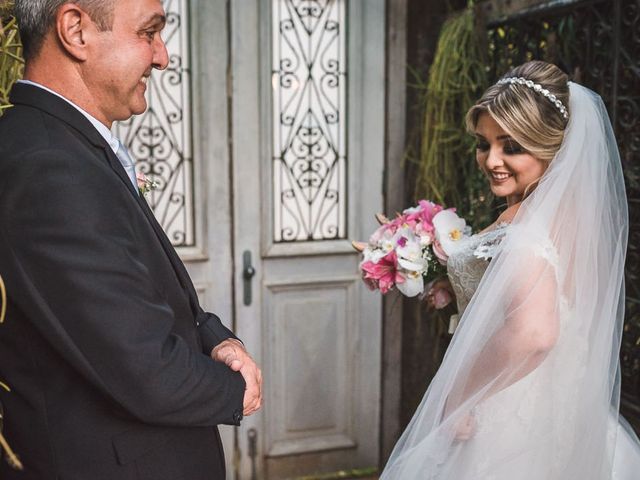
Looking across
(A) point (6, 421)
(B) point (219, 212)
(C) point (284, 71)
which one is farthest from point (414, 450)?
(C) point (284, 71)

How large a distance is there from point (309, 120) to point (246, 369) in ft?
6.02

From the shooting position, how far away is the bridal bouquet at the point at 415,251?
2.11m

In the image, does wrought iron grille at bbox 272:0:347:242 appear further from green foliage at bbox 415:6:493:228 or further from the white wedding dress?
the white wedding dress

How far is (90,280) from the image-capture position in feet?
3.81

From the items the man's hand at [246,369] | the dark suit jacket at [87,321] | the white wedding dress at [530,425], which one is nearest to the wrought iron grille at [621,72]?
the white wedding dress at [530,425]

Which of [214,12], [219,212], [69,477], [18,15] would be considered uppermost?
[214,12]

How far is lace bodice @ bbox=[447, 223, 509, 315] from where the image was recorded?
6.07 feet

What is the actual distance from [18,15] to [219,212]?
1726 millimetres

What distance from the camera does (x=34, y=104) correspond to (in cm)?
128

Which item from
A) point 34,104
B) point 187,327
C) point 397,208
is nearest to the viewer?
point 34,104

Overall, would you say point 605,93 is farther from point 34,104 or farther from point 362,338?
point 34,104

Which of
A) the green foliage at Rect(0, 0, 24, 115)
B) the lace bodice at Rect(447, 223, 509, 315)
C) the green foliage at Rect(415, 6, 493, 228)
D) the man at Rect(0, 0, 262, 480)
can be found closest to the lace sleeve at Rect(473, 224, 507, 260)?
the lace bodice at Rect(447, 223, 509, 315)

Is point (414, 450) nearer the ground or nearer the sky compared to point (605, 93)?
nearer the ground

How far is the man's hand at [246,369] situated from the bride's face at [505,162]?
2.84 feet
